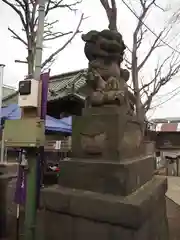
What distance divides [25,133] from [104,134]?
1060 millimetres

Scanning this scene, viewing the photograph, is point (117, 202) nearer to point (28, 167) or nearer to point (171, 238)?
point (28, 167)

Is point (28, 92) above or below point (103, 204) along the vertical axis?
above

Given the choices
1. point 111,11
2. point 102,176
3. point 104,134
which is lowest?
point 102,176

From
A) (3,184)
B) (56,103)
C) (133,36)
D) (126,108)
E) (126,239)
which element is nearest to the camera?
(126,239)

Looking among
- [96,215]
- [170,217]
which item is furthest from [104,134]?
[170,217]

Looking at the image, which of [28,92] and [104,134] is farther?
[28,92]

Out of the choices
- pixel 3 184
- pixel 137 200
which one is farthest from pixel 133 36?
pixel 137 200

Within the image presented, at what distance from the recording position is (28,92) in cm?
354

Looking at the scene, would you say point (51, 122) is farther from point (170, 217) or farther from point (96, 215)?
point (96, 215)

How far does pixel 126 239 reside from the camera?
2748 millimetres

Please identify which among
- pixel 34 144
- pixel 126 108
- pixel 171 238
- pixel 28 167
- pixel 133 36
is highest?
pixel 133 36

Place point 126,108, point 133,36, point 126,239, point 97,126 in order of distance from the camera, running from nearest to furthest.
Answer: point 126,239 → point 97,126 → point 126,108 → point 133,36

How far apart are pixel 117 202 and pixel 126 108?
127 cm

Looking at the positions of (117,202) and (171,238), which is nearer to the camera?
(117,202)
